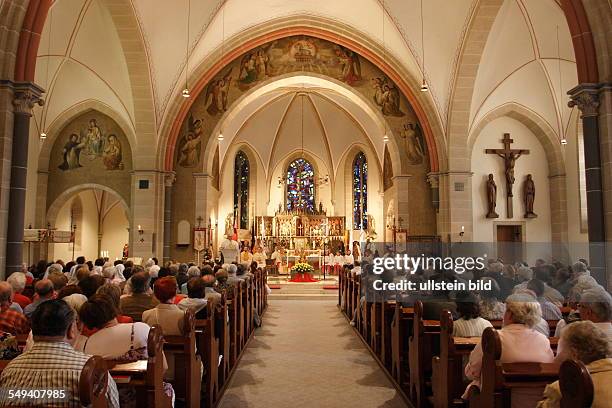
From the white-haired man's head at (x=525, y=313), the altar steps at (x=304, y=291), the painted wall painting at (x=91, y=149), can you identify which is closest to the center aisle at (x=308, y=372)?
the white-haired man's head at (x=525, y=313)

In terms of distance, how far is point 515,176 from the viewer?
17281mm

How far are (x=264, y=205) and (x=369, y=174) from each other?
18.1 ft

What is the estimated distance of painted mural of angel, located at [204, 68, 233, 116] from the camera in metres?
16.6

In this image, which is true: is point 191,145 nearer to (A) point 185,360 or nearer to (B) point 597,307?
(A) point 185,360

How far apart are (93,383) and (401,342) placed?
4213 millimetres

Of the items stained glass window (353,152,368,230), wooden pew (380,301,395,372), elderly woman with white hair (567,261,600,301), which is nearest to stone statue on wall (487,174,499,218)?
stained glass window (353,152,368,230)

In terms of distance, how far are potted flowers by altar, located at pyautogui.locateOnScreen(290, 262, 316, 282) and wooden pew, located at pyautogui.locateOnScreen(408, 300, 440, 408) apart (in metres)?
12.2

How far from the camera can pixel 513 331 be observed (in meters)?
3.38

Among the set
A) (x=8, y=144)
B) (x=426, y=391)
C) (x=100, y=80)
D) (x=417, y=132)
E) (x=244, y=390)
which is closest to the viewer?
(x=426, y=391)

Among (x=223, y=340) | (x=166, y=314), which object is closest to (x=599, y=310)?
(x=166, y=314)

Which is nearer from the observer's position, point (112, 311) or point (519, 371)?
point (519, 371)

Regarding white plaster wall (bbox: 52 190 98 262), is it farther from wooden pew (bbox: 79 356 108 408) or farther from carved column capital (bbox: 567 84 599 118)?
wooden pew (bbox: 79 356 108 408)

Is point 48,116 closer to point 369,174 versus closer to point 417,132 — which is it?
point 417,132

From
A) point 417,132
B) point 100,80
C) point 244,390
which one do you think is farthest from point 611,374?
point 100,80
